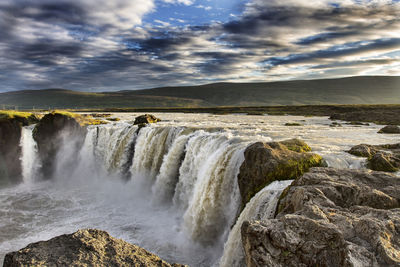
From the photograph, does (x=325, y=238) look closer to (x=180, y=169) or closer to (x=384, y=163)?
(x=384, y=163)

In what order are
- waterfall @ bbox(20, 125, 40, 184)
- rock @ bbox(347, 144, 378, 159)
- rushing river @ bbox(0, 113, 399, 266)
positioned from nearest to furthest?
rock @ bbox(347, 144, 378, 159) → rushing river @ bbox(0, 113, 399, 266) → waterfall @ bbox(20, 125, 40, 184)

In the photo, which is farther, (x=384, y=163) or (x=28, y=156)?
(x=28, y=156)

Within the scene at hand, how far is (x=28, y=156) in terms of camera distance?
35.1 meters

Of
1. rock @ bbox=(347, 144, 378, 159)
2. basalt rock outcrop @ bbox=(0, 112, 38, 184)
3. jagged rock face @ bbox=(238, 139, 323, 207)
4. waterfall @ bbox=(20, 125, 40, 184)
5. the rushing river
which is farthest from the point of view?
waterfall @ bbox=(20, 125, 40, 184)

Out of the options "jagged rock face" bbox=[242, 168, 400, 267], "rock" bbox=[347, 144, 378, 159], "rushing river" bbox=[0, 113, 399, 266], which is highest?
"rock" bbox=[347, 144, 378, 159]

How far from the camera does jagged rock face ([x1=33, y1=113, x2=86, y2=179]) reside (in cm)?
3544

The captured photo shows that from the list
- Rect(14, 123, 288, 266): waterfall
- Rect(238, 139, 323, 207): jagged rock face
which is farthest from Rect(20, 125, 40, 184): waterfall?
Rect(238, 139, 323, 207): jagged rock face

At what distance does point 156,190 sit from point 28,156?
21.8m

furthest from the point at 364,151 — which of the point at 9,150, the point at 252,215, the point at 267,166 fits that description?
the point at 9,150

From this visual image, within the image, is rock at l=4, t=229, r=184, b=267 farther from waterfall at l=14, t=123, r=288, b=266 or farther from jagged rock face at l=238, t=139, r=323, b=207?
jagged rock face at l=238, t=139, r=323, b=207

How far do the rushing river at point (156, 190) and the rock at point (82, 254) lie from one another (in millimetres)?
4454

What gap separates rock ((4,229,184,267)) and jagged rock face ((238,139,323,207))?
7.43m

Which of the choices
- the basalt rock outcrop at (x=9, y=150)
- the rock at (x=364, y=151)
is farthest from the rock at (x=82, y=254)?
the basalt rock outcrop at (x=9, y=150)

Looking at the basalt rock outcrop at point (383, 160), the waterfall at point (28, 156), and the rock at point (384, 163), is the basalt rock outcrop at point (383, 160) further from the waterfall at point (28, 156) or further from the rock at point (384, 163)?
the waterfall at point (28, 156)
